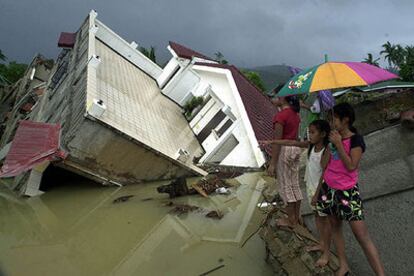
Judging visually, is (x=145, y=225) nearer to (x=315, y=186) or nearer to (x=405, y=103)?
(x=315, y=186)

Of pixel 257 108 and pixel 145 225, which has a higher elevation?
pixel 257 108

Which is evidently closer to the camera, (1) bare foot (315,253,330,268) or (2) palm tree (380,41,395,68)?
(1) bare foot (315,253,330,268)

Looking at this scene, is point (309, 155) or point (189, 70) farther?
point (189, 70)

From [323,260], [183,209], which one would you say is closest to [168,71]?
[183,209]

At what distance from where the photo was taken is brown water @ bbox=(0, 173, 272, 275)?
5.79m

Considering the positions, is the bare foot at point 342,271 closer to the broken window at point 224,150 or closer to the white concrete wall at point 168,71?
the broken window at point 224,150

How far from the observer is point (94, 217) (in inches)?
340

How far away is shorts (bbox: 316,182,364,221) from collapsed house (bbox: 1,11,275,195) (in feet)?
26.1

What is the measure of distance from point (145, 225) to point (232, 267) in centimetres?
300

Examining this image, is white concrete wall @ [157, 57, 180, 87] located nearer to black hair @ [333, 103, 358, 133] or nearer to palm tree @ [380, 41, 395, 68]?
black hair @ [333, 103, 358, 133]

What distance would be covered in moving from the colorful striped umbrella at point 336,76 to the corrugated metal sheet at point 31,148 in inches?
325

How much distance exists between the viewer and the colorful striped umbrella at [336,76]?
131 inches

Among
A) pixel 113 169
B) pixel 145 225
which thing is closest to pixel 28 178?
pixel 113 169

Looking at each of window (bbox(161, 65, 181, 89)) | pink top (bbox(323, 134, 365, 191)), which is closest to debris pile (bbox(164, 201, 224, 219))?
pink top (bbox(323, 134, 365, 191))
